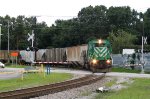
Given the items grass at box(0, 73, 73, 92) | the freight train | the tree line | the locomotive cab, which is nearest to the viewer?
grass at box(0, 73, 73, 92)

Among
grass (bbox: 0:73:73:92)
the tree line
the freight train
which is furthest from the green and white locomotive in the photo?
the tree line

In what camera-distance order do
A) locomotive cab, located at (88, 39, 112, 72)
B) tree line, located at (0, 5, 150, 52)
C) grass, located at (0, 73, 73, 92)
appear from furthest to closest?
tree line, located at (0, 5, 150, 52) < locomotive cab, located at (88, 39, 112, 72) < grass, located at (0, 73, 73, 92)

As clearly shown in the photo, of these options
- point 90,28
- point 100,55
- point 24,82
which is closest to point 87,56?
point 100,55

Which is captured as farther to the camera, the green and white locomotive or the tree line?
the tree line

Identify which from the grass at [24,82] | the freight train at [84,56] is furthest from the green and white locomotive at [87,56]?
the grass at [24,82]

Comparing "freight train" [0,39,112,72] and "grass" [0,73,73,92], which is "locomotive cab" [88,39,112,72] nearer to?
"freight train" [0,39,112,72]

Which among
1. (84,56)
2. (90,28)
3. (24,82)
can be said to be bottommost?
(24,82)

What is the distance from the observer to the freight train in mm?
43625

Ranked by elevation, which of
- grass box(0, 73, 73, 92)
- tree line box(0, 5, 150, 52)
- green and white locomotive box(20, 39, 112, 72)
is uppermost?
tree line box(0, 5, 150, 52)

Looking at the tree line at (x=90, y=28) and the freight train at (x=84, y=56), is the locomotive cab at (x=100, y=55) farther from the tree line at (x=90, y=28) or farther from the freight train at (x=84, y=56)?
Answer: the tree line at (x=90, y=28)

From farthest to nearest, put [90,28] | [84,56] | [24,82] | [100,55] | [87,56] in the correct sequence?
1. [90,28]
2. [84,56]
3. [87,56]
4. [100,55]
5. [24,82]

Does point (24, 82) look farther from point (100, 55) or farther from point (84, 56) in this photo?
point (84, 56)

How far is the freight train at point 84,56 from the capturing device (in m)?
43.6

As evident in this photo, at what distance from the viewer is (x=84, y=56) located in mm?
50781
